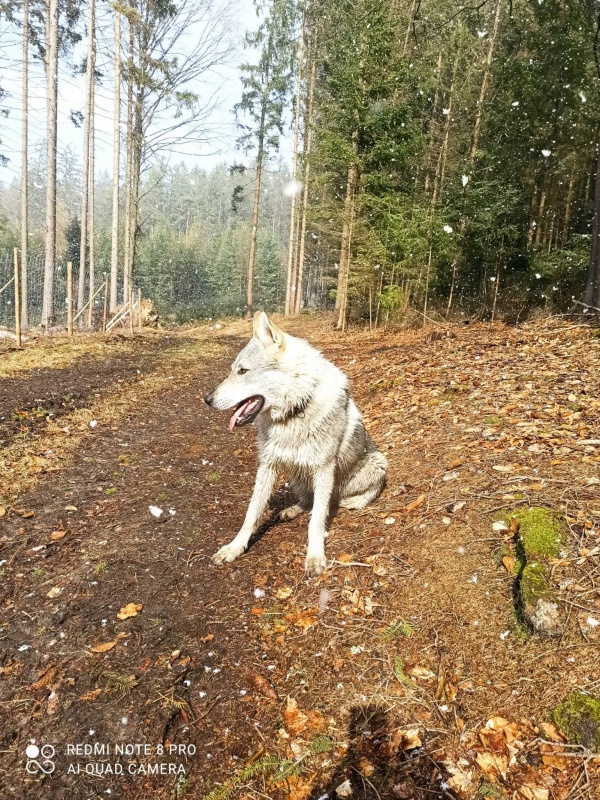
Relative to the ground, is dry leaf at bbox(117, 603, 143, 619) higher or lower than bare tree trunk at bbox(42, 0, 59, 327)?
lower

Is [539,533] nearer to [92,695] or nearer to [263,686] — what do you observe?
[263,686]

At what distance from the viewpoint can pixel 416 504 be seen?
415 centimetres

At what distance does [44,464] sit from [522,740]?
5.60 meters

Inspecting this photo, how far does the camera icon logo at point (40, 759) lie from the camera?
2.20m

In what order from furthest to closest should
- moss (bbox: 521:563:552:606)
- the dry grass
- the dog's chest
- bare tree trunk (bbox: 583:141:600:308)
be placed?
bare tree trunk (bbox: 583:141:600:308)
the dry grass
the dog's chest
moss (bbox: 521:563:552:606)

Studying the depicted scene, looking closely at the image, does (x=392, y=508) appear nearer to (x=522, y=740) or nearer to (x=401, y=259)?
(x=522, y=740)

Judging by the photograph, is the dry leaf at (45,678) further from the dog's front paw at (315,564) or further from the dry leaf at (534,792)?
the dry leaf at (534,792)

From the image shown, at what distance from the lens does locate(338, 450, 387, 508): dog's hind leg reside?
180 inches

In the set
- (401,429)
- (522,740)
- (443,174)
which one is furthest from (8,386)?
(443,174)

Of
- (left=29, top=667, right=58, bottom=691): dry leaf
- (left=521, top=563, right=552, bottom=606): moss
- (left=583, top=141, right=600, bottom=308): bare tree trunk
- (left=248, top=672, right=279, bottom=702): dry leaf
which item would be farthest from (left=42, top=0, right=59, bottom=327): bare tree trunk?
(left=521, top=563, right=552, bottom=606): moss

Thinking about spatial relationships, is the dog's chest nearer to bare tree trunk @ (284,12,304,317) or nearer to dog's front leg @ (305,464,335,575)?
dog's front leg @ (305,464,335,575)

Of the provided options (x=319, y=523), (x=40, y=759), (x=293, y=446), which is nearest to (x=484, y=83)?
(x=293, y=446)

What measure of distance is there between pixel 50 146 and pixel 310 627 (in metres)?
25.0

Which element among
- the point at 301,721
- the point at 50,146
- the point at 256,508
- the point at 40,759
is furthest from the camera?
the point at 50,146
